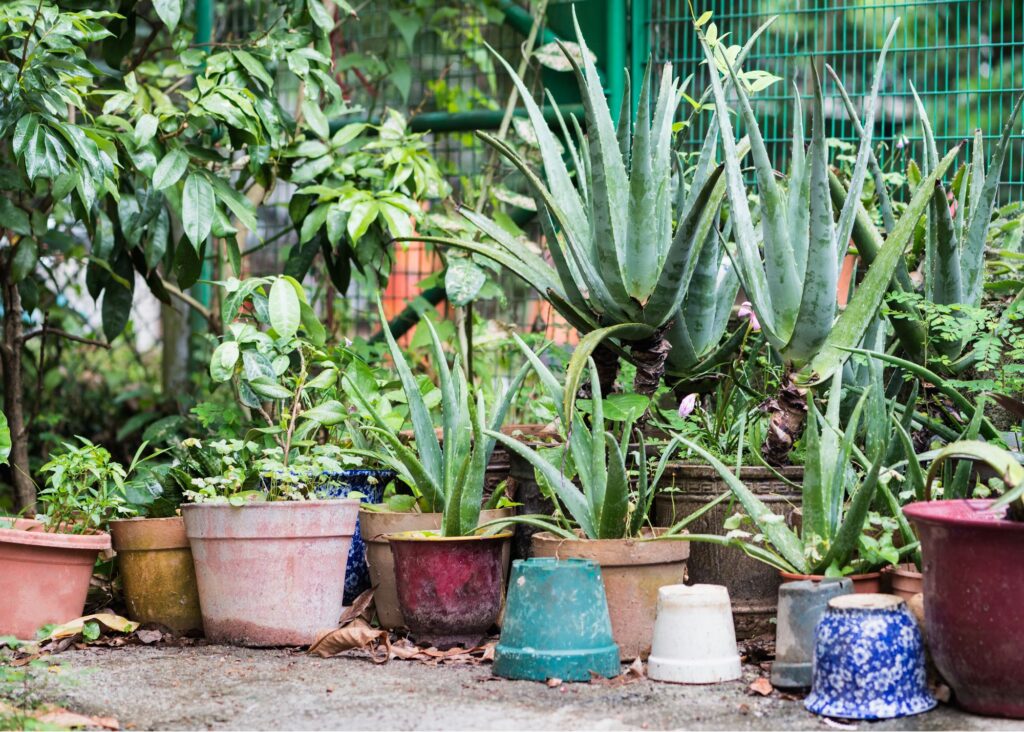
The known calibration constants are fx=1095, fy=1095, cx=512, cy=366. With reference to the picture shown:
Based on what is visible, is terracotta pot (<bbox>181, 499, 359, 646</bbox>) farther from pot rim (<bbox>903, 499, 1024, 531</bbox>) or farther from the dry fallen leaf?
pot rim (<bbox>903, 499, 1024, 531</bbox>)

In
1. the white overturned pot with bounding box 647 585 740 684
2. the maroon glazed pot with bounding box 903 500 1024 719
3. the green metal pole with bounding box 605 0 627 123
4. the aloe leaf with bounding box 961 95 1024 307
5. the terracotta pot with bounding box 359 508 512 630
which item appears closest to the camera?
the maroon glazed pot with bounding box 903 500 1024 719

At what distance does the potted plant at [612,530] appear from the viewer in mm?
2578

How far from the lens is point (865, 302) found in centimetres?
274

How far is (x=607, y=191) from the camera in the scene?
2.96 meters

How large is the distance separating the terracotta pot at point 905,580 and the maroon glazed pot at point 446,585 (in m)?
0.96

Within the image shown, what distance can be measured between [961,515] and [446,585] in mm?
1223

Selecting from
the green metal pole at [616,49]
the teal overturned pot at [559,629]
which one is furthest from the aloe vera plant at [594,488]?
the green metal pole at [616,49]

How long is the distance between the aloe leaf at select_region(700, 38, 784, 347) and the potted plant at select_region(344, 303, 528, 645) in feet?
2.11

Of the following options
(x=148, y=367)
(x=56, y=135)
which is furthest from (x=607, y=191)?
(x=148, y=367)

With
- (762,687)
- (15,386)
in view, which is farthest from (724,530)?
(15,386)

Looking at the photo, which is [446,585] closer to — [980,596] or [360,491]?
[360,491]

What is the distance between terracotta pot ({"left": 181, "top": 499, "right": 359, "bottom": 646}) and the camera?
2.80 metres

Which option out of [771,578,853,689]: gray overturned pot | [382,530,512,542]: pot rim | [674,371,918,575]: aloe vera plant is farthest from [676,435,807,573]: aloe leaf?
[382,530,512,542]: pot rim

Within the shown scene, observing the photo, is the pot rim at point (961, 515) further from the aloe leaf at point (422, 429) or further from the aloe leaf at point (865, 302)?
the aloe leaf at point (422, 429)
